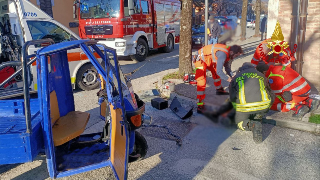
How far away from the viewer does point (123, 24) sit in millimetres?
10758

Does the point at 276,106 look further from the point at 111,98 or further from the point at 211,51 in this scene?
the point at 111,98

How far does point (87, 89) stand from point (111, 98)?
475 cm

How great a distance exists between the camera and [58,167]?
3158 mm

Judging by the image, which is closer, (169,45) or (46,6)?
(169,45)

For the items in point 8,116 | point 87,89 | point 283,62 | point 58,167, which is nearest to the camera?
point 58,167

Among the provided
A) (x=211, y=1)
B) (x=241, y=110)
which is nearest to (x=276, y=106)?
(x=241, y=110)

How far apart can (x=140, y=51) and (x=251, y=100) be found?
26.6 feet

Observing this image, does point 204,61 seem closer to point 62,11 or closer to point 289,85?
point 289,85

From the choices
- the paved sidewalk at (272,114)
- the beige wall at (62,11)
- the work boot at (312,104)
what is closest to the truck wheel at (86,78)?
the paved sidewalk at (272,114)

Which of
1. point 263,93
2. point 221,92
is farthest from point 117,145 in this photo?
point 221,92

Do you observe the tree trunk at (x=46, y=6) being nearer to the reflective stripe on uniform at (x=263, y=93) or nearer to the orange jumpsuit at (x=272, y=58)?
the orange jumpsuit at (x=272, y=58)

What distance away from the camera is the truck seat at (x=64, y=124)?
325 centimetres

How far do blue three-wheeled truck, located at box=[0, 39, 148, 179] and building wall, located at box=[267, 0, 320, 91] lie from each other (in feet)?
17.3

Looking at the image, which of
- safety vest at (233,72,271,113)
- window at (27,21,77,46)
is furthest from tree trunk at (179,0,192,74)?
safety vest at (233,72,271,113)
